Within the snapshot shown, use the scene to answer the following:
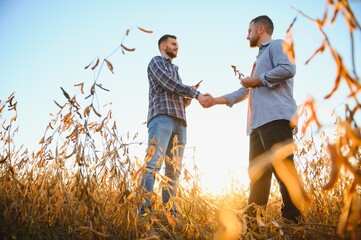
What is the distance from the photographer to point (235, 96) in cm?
307

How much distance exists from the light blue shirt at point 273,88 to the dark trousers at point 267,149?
0.21ft

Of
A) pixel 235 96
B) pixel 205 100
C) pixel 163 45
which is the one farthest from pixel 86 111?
pixel 163 45

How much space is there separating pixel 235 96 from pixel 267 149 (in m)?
1.03

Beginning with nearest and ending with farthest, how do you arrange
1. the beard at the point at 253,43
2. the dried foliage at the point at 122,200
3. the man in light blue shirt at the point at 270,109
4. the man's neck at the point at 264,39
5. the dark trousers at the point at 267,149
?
the dried foliage at the point at 122,200, the dark trousers at the point at 267,149, the man in light blue shirt at the point at 270,109, the man's neck at the point at 264,39, the beard at the point at 253,43

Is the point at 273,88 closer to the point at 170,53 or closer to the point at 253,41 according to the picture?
the point at 253,41

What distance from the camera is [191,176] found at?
1.67 metres

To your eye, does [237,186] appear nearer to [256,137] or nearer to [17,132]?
[256,137]

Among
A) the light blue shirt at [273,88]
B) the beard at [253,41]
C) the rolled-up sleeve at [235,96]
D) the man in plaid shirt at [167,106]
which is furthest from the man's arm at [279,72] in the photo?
the man in plaid shirt at [167,106]

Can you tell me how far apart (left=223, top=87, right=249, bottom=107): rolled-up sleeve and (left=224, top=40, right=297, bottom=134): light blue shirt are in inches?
21.3

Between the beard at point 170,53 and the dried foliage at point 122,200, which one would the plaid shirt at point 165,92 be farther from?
the dried foliage at point 122,200

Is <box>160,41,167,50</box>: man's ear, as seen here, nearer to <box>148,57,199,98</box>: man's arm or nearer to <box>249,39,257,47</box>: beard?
<box>148,57,199,98</box>: man's arm

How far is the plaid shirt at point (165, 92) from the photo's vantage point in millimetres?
2968

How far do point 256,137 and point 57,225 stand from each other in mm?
1751

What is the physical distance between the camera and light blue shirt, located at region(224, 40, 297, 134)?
87.0 inches
